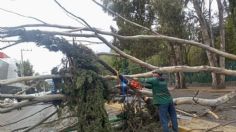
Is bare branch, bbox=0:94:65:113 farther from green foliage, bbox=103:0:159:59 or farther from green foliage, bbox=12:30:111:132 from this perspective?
Result: green foliage, bbox=103:0:159:59

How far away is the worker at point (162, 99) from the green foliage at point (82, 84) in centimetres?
108

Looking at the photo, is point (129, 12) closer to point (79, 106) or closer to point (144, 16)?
point (144, 16)

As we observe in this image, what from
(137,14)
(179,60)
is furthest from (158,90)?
(179,60)

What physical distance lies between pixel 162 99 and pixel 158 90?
0.67 feet

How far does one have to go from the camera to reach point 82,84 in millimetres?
8086

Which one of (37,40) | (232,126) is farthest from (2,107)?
(232,126)

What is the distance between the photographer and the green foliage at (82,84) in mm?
8055

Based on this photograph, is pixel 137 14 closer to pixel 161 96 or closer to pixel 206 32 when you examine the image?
pixel 206 32

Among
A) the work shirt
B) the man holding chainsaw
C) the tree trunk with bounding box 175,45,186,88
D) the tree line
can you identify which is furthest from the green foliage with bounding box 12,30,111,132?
the tree trunk with bounding box 175,45,186,88

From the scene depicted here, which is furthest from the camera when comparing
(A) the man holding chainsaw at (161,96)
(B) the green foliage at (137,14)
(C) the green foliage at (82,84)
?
(B) the green foliage at (137,14)

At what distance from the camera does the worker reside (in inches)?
342

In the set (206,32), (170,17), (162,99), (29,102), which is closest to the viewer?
(29,102)

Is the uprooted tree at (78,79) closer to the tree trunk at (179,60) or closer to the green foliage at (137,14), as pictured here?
the green foliage at (137,14)

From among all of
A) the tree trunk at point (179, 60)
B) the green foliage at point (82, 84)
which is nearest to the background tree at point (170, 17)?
the tree trunk at point (179, 60)
